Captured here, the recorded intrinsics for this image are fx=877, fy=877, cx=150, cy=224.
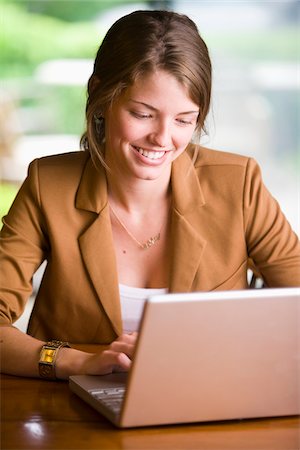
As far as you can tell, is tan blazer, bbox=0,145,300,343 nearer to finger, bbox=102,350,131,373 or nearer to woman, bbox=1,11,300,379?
woman, bbox=1,11,300,379

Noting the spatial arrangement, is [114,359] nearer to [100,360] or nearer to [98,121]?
[100,360]

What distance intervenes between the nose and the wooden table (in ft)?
2.42

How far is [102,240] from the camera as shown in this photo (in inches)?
93.0

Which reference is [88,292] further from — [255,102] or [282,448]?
[255,102]

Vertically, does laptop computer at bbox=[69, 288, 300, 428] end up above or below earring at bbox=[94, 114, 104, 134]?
below

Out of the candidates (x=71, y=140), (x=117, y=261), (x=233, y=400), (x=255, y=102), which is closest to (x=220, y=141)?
(x=255, y=102)

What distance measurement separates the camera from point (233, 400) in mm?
1598

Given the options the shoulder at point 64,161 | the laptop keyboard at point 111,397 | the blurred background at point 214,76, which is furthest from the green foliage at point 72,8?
the laptop keyboard at point 111,397

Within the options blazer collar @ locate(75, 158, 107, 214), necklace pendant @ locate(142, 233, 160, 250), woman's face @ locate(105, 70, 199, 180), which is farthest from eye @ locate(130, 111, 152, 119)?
necklace pendant @ locate(142, 233, 160, 250)

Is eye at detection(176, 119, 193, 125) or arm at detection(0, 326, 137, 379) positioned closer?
arm at detection(0, 326, 137, 379)

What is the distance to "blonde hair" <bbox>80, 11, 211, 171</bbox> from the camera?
2.21m

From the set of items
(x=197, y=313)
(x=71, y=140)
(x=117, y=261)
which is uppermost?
(x=197, y=313)

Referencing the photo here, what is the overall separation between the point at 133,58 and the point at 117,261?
22.1 inches

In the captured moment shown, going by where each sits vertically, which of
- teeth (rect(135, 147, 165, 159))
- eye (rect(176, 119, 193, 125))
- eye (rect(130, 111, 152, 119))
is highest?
eye (rect(130, 111, 152, 119))
